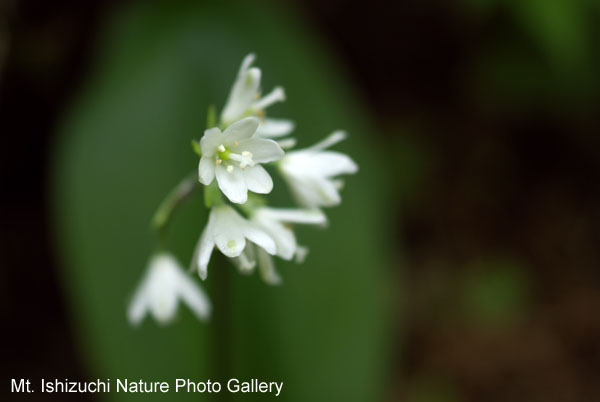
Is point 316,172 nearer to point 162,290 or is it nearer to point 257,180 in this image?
point 257,180

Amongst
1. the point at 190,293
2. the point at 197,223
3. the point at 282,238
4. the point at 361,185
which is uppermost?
the point at 361,185

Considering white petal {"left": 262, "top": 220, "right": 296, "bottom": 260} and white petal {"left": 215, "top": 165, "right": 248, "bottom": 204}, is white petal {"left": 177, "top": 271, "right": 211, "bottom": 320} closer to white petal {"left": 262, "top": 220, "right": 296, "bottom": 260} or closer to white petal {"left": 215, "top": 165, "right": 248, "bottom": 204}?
white petal {"left": 262, "top": 220, "right": 296, "bottom": 260}

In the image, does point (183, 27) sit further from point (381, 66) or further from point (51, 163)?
point (381, 66)

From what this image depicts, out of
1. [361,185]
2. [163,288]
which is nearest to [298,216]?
[163,288]

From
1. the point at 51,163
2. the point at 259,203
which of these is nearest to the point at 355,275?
the point at 259,203

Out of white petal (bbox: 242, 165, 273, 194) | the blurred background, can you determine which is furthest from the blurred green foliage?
white petal (bbox: 242, 165, 273, 194)

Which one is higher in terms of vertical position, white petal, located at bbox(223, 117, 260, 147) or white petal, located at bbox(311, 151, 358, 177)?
white petal, located at bbox(311, 151, 358, 177)
